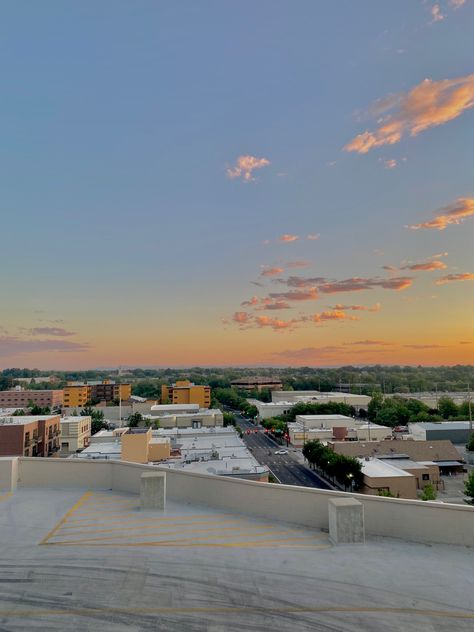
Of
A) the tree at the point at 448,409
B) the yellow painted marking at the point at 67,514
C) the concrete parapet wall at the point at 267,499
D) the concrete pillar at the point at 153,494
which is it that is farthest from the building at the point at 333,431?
the concrete pillar at the point at 153,494

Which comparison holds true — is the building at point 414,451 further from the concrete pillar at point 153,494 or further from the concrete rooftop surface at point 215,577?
the concrete rooftop surface at point 215,577

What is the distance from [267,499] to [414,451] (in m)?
56.1

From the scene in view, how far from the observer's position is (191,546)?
28.4 ft

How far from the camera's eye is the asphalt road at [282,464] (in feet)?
165

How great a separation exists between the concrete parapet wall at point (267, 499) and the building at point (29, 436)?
44244 millimetres

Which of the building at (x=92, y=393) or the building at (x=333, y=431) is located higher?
the building at (x=92, y=393)

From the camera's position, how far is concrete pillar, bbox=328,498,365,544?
29.2 feet

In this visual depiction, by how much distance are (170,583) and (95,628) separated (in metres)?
1.57

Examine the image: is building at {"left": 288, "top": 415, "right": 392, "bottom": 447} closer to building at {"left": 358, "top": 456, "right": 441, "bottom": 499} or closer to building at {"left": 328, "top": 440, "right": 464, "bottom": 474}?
building at {"left": 328, "top": 440, "right": 464, "bottom": 474}

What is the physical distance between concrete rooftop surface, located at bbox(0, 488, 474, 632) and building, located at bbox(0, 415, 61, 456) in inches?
1874

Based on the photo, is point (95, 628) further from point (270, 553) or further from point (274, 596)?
point (270, 553)

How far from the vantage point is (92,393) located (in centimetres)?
14912

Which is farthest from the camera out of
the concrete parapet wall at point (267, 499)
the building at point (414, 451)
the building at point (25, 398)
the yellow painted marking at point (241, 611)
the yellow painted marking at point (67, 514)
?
the building at point (25, 398)

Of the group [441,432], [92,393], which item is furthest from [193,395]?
[441,432]
